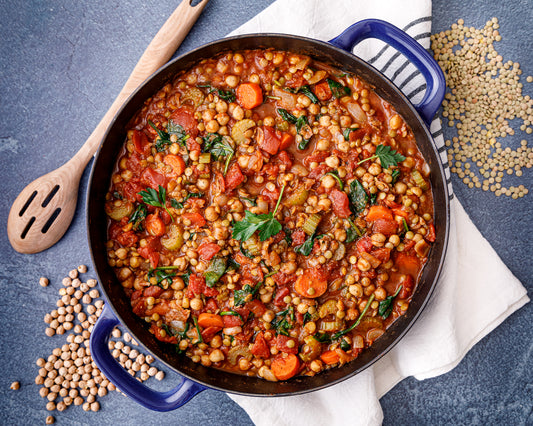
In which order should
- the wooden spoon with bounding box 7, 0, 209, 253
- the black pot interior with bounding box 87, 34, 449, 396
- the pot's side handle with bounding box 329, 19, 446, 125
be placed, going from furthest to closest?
1. the wooden spoon with bounding box 7, 0, 209, 253
2. the black pot interior with bounding box 87, 34, 449, 396
3. the pot's side handle with bounding box 329, 19, 446, 125

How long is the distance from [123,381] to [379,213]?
2241mm

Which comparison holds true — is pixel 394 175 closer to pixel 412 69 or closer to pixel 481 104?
pixel 412 69

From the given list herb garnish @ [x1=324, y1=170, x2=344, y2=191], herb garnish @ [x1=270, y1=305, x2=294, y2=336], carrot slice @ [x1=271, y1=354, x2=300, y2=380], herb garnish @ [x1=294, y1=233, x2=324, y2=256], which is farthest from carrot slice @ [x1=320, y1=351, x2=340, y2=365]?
herb garnish @ [x1=324, y1=170, x2=344, y2=191]

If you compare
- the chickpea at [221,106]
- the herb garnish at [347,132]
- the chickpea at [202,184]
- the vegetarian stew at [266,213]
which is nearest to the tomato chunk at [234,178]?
the vegetarian stew at [266,213]

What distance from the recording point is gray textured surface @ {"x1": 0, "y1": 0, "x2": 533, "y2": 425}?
381 centimetres

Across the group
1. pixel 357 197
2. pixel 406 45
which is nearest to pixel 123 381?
pixel 357 197

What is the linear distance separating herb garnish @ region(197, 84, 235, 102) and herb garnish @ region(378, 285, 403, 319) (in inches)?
76.5

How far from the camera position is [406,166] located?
3412mm

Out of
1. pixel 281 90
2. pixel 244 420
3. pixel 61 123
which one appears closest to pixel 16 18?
pixel 61 123

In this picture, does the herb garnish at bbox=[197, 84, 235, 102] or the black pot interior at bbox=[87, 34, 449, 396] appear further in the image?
the herb garnish at bbox=[197, 84, 235, 102]

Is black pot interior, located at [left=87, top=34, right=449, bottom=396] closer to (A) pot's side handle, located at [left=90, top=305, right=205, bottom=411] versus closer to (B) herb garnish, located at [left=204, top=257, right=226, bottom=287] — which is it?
(A) pot's side handle, located at [left=90, top=305, right=205, bottom=411]

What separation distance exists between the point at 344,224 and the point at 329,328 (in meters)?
0.81

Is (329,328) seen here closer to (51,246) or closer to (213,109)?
(213,109)

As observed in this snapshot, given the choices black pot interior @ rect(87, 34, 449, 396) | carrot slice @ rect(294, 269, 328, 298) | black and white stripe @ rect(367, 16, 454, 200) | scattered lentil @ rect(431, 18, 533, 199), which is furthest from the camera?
scattered lentil @ rect(431, 18, 533, 199)
